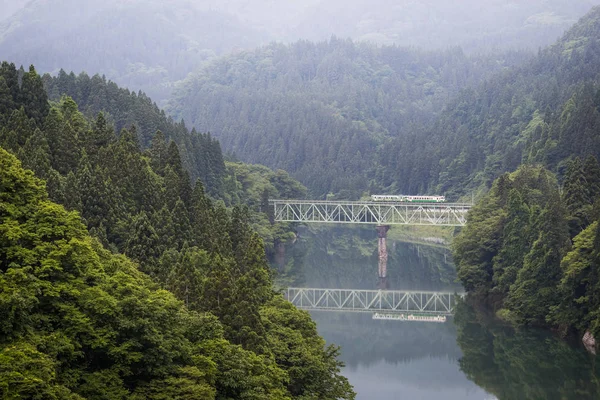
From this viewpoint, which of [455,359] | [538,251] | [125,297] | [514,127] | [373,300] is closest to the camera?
[125,297]

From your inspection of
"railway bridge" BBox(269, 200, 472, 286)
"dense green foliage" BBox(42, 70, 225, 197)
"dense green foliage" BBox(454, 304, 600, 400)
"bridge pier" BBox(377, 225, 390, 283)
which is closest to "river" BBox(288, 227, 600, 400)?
"dense green foliage" BBox(454, 304, 600, 400)

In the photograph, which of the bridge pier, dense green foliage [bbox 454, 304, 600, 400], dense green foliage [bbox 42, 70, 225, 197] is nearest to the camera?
dense green foliage [bbox 454, 304, 600, 400]

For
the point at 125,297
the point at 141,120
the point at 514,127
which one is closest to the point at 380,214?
the point at 141,120

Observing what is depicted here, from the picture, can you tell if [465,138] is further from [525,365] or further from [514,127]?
[525,365]

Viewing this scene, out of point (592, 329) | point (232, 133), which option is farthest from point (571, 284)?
point (232, 133)

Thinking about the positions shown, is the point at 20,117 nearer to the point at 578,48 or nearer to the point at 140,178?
the point at 140,178

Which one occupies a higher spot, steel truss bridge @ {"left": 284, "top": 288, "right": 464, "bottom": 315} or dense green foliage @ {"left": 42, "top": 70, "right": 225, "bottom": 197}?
dense green foliage @ {"left": 42, "top": 70, "right": 225, "bottom": 197}

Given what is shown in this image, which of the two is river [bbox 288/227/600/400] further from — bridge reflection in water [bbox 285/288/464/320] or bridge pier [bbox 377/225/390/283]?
bridge pier [bbox 377/225/390/283]

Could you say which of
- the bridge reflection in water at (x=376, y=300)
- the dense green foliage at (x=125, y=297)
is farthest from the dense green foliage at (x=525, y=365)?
the dense green foliage at (x=125, y=297)
